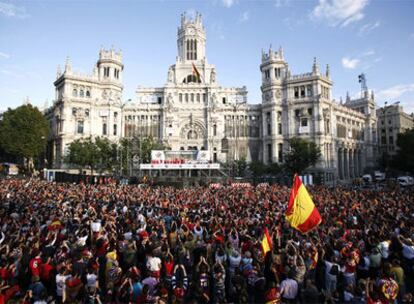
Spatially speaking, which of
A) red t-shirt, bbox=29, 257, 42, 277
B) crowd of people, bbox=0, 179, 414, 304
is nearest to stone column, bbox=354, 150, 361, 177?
crowd of people, bbox=0, 179, 414, 304

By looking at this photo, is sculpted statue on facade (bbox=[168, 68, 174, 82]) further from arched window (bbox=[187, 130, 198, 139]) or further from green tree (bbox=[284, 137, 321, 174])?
green tree (bbox=[284, 137, 321, 174])

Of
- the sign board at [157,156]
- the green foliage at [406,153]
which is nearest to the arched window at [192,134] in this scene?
the sign board at [157,156]

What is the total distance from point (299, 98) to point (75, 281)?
70531mm

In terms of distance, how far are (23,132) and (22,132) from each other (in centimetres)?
19

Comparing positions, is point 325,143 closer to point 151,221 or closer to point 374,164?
point 374,164

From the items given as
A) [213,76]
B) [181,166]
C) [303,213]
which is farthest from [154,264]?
[213,76]

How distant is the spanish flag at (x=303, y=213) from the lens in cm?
Answer: 1099

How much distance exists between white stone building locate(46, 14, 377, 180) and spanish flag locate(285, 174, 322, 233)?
178 feet

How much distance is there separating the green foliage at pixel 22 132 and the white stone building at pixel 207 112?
4423mm

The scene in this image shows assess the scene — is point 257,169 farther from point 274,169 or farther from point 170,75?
point 170,75

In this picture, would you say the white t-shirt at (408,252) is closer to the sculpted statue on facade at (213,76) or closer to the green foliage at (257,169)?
the green foliage at (257,169)

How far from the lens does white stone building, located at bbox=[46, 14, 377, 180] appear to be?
226 ft

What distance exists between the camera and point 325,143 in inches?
2734

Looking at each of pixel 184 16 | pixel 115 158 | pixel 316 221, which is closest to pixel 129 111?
pixel 115 158
